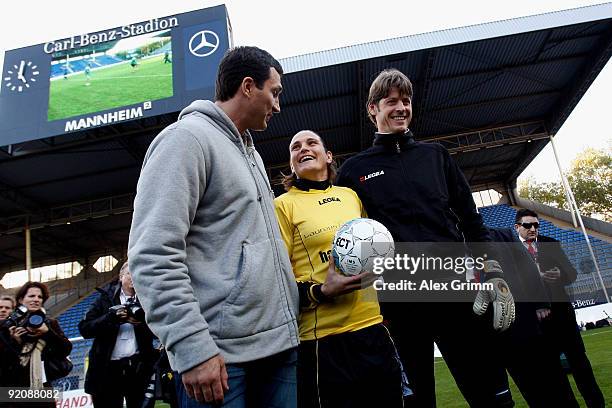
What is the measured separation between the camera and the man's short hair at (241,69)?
1726 millimetres

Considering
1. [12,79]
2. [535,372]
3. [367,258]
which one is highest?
[12,79]

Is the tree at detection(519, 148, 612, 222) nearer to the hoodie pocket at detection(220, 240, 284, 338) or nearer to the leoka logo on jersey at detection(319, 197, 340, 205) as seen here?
the leoka logo on jersey at detection(319, 197, 340, 205)

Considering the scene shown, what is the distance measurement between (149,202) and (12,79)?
40.4 feet

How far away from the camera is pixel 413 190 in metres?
2.12

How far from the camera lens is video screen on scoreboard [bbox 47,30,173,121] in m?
10.8

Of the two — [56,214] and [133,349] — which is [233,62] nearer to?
[133,349]

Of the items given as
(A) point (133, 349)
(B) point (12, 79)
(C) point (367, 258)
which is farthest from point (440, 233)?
(B) point (12, 79)

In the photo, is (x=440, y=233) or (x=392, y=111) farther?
(x=392, y=111)

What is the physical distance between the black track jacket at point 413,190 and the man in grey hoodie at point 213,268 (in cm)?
66

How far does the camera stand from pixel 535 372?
10.1 feet

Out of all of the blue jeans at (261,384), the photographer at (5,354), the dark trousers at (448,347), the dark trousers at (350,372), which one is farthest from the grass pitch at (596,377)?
the photographer at (5,354)

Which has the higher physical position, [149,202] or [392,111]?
[392,111]

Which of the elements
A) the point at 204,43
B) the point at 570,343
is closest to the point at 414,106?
the point at 204,43

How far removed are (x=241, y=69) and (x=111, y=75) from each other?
35.4ft
